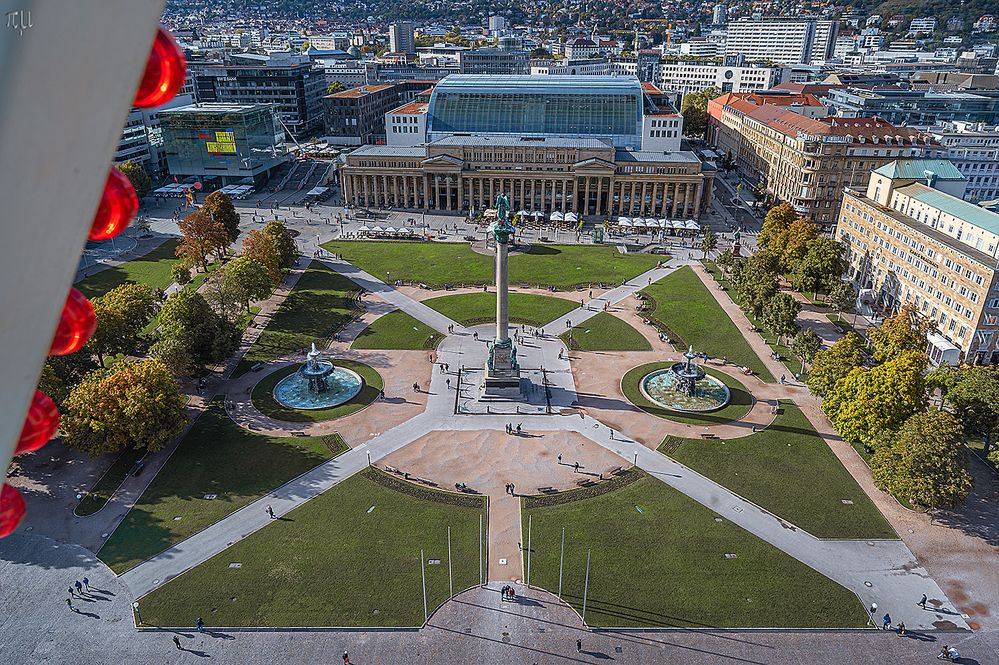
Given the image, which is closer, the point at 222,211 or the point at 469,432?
the point at 469,432

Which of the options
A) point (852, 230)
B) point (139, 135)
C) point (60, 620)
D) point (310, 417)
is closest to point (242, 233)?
point (139, 135)

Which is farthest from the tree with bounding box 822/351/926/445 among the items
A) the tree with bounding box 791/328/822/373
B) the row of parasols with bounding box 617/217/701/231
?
the row of parasols with bounding box 617/217/701/231

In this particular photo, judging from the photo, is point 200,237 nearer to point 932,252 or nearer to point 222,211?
point 222,211

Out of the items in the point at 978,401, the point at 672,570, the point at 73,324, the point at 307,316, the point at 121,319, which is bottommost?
the point at 672,570

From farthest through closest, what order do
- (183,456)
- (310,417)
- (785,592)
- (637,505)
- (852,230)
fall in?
(852,230) < (310,417) < (183,456) < (637,505) < (785,592)

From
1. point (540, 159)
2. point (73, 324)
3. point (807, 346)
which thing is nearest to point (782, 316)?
point (807, 346)

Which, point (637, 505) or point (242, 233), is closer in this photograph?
point (637, 505)

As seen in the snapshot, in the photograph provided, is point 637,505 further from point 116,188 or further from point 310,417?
point 116,188
